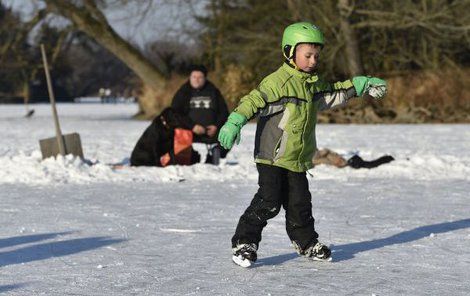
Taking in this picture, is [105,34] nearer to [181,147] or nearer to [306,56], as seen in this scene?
[181,147]

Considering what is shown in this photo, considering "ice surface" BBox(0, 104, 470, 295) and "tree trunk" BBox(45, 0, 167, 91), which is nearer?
"ice surface" BBox(0, 104, 470, 295)

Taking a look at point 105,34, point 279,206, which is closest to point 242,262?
point 279,206

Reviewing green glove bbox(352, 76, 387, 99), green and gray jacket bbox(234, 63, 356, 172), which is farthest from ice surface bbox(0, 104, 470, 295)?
green glove bbox(352, 76, 387, 99)

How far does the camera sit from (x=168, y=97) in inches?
1105

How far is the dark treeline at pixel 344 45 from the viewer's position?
25078 mm

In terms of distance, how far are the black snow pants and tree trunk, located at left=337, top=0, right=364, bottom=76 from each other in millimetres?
19955

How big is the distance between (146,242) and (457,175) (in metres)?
5.58

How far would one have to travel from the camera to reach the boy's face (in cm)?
480

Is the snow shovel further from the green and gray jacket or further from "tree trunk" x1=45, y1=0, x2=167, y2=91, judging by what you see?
"tree trunk" x1=45, y1=0, x2=167, y2=91

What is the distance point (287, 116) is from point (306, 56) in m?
0.34

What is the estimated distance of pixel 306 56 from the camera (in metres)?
4.81

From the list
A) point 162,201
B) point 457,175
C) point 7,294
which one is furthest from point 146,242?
point 457,175

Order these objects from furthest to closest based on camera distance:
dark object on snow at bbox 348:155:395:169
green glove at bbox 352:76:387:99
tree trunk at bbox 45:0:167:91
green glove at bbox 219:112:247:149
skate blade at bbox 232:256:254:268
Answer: tree trunk at bbox 45:0:167:91 → dark object on snow at bbox 348:155:395:169 → green glove at bbox 352:76:387:99 → skate blade at bbox 232:256:254:268 → green glove at bbox 219:112:247:149

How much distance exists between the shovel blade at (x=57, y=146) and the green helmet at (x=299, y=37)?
6572 millimetres
